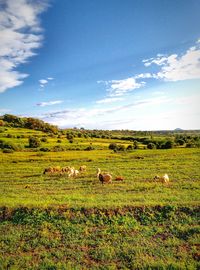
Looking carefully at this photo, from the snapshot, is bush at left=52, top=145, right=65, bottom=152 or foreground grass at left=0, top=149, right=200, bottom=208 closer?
foreground grass at left=0, top=149, right=200, bottom=208

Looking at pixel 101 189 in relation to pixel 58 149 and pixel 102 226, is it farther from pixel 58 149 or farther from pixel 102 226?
pixel 58 149

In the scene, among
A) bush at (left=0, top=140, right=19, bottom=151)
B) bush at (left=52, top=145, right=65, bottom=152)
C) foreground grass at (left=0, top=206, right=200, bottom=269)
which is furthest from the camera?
bush at (left=52, top=145, right=65, bottom=152)

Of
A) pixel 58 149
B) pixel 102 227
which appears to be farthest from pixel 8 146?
pixel 102 227

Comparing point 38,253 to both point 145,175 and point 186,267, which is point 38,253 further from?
point 145,175

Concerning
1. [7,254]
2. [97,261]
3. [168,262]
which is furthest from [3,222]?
[168,262]

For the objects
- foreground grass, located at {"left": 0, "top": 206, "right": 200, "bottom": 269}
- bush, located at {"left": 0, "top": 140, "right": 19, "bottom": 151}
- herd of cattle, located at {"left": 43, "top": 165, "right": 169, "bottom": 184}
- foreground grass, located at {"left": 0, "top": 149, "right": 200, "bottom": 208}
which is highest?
bush, located at {"left": 0, "top": 140, "right": 19, "bottom": 151}

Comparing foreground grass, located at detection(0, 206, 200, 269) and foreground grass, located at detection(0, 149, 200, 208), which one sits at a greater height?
foreground grass, located at detection(0, 149, 200, 208)

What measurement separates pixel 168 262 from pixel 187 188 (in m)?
11.9

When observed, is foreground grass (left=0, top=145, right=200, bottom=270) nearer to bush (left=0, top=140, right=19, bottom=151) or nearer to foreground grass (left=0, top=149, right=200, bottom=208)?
foreground grass (left=0, top=149, right=200, bottom=208)

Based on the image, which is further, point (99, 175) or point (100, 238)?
point (99, 175)

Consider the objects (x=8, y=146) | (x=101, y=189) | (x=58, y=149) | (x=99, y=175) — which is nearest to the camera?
(x=101, y=189)

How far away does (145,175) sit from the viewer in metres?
31.1

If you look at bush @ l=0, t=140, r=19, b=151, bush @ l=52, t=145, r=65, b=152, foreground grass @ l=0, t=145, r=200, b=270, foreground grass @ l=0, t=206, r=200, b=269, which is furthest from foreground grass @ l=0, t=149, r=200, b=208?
bush @ l=0, t=140, r=19, b=151

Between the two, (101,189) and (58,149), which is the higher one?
(58,149)
